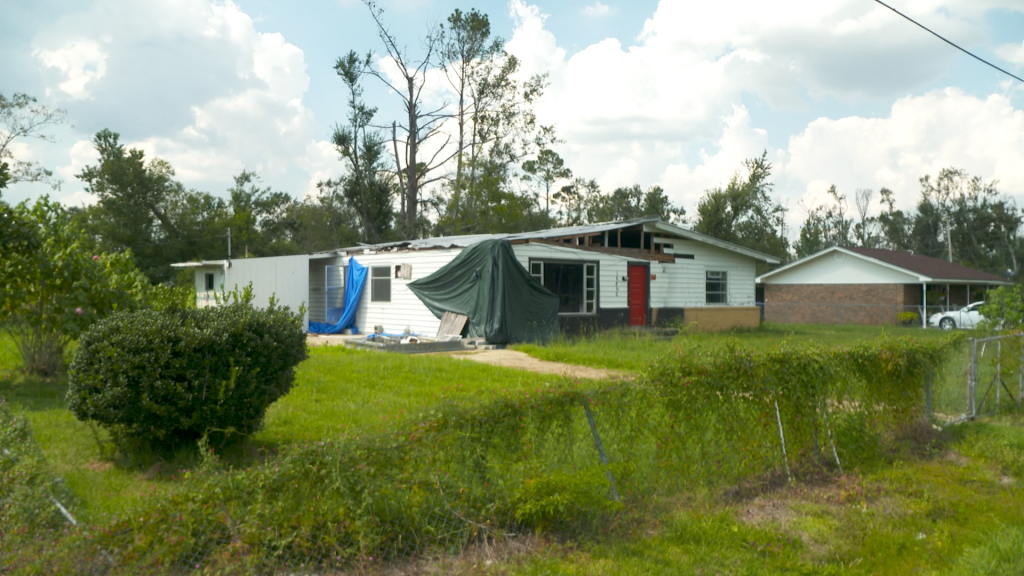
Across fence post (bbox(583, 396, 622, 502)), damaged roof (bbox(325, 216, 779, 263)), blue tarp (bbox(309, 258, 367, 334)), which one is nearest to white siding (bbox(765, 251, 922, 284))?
damaged roof (bbox(325, 216, 779, 263))

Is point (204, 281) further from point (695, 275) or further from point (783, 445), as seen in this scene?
point (783, 445)

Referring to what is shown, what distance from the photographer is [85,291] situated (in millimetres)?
8805

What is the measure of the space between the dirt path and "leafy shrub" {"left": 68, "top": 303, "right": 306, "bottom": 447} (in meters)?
6.00

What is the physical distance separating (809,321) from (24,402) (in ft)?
104

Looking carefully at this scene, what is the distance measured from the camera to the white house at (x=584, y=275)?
60.8 ft

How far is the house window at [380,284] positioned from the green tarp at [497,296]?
2646 millimetres

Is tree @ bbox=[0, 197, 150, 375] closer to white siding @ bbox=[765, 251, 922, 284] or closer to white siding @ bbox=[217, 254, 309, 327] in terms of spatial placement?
white siding @ bbox=[217, 254, 309, 327]

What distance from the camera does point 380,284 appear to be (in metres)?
20.1

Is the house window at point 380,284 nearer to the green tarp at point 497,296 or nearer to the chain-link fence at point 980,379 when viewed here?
the green tarp at point 497,296

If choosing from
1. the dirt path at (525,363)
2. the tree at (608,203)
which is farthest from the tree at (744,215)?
the dirt path at (525,363)

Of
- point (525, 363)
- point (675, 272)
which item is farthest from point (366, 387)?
point (675, 272)

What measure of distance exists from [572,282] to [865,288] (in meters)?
16.1

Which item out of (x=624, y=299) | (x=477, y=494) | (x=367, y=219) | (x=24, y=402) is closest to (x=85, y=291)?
(x=24, y=402)

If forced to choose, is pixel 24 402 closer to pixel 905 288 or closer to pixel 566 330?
pixel 566 330
